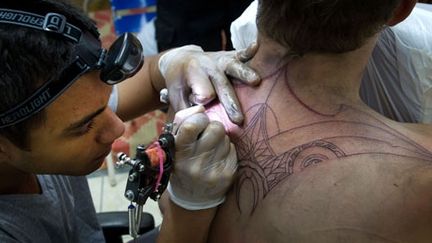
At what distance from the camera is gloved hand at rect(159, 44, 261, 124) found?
3.22 ft

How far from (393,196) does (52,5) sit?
688mm

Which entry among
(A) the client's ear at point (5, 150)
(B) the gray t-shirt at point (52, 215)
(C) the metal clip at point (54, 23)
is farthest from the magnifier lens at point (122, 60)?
(B) the gray t-shirt at point (52, 215)

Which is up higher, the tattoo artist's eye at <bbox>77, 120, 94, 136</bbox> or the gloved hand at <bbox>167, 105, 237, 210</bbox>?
the tattoo artist's eye at <bbox>77, 120, 94, 136</bbox>

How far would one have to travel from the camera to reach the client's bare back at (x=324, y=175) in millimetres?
793

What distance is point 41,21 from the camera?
2.67ft

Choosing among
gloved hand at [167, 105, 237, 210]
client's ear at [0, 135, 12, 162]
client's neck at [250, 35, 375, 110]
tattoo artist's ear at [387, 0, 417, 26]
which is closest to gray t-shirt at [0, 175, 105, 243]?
client's ear at [0, 135, 12, 162]

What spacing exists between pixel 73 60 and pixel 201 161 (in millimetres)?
308

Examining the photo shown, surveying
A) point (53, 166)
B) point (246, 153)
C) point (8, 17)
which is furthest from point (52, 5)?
point (246, 153)

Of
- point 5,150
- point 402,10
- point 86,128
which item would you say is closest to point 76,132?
point 86,128

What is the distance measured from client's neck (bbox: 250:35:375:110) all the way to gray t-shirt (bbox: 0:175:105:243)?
66 centimetres

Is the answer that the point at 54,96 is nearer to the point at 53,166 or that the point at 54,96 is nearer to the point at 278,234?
the point at 53,166

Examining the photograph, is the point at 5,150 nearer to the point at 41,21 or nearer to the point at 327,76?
the point at 41,21

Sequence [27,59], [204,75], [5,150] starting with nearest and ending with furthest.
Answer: [27,59] → [5,150] → [204,75]

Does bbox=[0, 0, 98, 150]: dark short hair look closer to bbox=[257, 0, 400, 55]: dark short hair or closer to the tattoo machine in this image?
the tattoo machine
